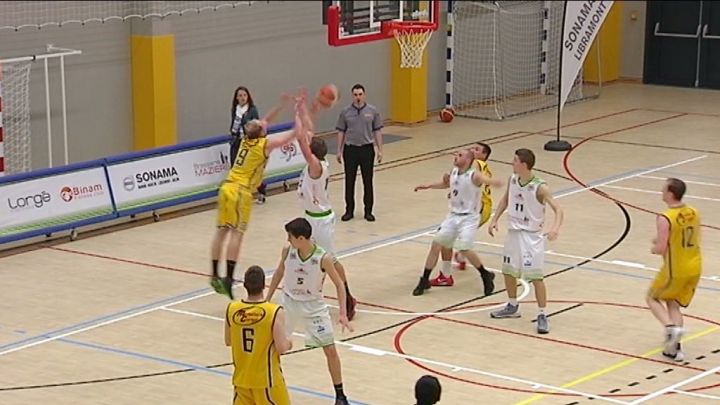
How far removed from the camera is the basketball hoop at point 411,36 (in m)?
24.1

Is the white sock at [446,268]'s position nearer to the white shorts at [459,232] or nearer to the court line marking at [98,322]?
the white shorts at [459,232]

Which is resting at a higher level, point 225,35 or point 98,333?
point 225,35

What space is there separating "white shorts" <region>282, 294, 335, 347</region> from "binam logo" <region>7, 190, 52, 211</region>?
24.2ft

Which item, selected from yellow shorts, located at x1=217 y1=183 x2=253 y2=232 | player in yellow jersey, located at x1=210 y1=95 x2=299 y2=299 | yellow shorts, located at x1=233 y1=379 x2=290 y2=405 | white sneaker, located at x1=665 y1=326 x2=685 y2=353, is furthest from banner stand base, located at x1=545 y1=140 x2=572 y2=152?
yellow shorts, located at x1=233 y1=379 x2=290 y2=405

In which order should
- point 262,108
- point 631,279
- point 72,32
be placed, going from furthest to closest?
1. point 262,108
2. point 72,32
3. point 631,279

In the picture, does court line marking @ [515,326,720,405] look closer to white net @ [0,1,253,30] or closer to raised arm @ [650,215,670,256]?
raised arm @ [650,215,670,256]

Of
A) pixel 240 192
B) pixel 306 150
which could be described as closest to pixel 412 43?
pixel 240 192

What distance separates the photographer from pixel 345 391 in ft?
44.2

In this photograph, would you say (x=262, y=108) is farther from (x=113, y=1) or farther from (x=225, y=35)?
(x=113, y=1)

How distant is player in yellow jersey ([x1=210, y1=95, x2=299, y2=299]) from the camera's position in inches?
637

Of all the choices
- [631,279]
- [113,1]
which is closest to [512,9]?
[113,1]

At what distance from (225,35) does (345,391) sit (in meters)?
13.6

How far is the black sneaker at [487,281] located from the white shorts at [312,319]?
13.6 ft

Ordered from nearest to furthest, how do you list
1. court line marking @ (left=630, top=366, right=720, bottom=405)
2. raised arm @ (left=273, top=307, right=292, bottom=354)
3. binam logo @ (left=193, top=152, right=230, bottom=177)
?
raised arm @ (left=273, top=307, right=292, bottom=354) < court line marking @ (left=630, top=366, right=720, bottom=405) < binam logo @ (left=193, top=152, right=230, bottom=177)
